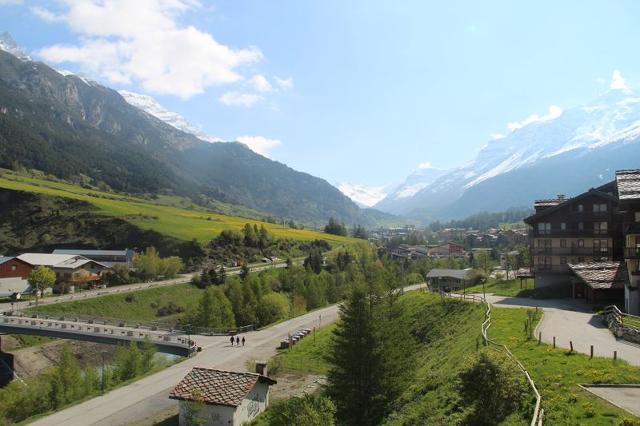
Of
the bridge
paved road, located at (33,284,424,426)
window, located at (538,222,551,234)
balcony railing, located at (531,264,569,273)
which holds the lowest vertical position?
paved road, located at (33,284,424,426)

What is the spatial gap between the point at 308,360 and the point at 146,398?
1825 cm

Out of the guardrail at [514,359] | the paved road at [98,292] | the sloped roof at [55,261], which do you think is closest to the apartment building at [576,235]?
the guardrail at [514,359]

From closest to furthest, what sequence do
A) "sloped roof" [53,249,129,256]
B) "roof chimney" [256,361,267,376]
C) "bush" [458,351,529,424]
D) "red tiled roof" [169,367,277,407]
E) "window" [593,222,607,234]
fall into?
"bush" [458,351,529,424] < "red tiled roof" [169,367,277,407] < "roof chimney" [256,361,267,376] < "window" [593,222,607,234] < "sloped roof" [53,249,129,256]

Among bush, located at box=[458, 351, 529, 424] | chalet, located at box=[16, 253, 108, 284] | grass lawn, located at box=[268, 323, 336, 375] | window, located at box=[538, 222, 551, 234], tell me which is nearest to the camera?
bush, located at box=[458, 351, 529, 424]

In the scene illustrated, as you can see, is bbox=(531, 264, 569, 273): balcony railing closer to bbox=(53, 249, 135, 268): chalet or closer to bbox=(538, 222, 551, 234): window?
bbox=(538, 222, 551, 234): window

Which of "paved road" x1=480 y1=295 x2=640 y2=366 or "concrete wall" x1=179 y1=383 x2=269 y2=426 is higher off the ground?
"paved road" x1=480 y1=295 x2=640 y2=366

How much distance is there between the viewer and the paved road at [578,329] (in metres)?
28.8

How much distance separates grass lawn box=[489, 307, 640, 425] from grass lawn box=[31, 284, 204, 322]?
254 feet

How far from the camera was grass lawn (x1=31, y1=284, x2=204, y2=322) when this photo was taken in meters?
89.4

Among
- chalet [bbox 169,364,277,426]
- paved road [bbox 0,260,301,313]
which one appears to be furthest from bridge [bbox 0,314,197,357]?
chalet [bbox 169,364,277,426]

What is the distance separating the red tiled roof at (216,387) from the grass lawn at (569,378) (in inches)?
709

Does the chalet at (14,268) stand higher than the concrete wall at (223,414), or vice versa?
the chalet at (14,268)

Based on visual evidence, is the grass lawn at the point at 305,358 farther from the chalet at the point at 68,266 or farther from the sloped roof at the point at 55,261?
the sloped roof at the point at 55,261

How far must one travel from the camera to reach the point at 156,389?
44.7 metres
